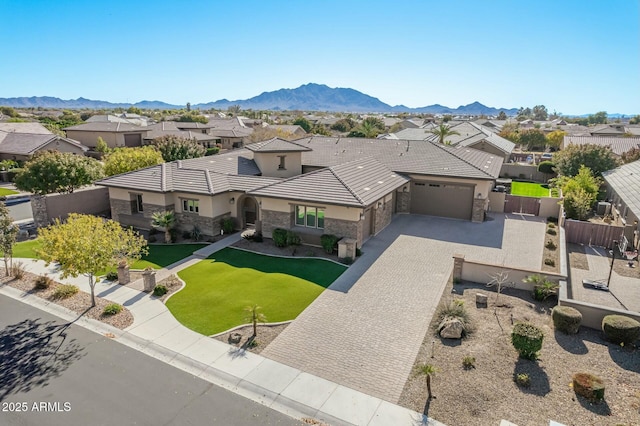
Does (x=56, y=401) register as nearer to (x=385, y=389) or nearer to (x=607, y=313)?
(x=385, y=389)

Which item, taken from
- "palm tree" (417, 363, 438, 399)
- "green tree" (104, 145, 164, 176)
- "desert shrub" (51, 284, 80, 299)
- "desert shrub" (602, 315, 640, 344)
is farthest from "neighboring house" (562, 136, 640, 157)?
"desert shrub" (51, 284, 80, 299)

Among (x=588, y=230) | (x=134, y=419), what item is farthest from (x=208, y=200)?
(x=588, y=230)

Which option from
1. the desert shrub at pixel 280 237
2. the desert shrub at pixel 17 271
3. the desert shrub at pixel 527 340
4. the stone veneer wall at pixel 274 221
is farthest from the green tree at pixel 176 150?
the desert shrub at pixel 527 340

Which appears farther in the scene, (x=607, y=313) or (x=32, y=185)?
(x=32, y=185)

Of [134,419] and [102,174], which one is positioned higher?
[102,174]

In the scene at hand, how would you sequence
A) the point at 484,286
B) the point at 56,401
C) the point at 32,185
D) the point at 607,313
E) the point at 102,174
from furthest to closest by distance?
the point at 102,174 < the point at 32,185 < the point at 484,286 < the point at 607,313 < the point at 56,401

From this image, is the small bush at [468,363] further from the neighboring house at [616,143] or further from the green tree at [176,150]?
the neighboring house at [616,143]

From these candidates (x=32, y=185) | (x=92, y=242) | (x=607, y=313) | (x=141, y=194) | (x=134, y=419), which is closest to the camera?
(x=134, y=419)
